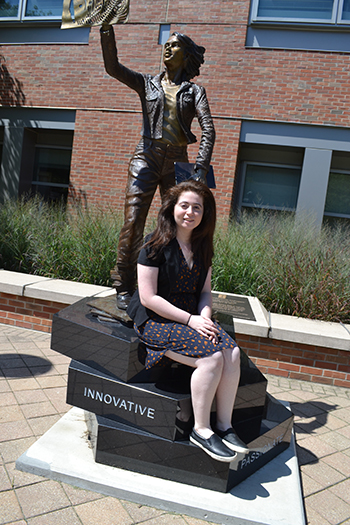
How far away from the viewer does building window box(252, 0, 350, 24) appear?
8641 mm

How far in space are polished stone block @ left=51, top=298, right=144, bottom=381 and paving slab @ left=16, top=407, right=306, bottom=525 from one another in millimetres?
535

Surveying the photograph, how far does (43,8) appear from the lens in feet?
34.2

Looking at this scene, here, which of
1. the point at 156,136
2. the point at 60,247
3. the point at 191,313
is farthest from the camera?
the point at 60,247

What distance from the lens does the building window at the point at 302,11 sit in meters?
8.64

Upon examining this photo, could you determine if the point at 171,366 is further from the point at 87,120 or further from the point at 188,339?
the point at 87,120

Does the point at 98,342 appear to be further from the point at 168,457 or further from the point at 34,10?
the point at 34,10

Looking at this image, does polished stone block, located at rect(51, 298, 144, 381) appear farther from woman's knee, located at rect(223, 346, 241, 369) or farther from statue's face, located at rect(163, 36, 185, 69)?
statue's face, located at rect(163, 36, 185, 69)

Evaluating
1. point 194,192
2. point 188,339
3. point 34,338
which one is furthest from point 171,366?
point 34,338

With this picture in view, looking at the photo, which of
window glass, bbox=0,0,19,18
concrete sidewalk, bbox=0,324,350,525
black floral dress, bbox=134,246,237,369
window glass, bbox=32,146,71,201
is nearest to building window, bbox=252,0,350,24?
window glass, bbox=32,146,71,201

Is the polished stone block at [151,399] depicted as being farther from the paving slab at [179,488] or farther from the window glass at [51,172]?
the window glass at [51,172]

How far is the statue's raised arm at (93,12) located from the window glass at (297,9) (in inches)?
295

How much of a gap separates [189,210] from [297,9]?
340 inches

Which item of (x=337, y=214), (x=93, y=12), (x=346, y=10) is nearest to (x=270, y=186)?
(x=337, y=214)

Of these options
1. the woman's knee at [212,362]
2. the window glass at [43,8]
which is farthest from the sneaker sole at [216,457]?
the window glass at [43,8]
